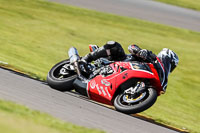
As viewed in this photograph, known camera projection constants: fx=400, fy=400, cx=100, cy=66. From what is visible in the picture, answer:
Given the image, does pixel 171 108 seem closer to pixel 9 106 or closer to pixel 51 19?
pixel 9 106

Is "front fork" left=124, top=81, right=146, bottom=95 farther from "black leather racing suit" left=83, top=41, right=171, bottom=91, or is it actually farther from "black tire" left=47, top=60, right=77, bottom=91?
"black tire" left=47, top=60, right=77, bottom=91

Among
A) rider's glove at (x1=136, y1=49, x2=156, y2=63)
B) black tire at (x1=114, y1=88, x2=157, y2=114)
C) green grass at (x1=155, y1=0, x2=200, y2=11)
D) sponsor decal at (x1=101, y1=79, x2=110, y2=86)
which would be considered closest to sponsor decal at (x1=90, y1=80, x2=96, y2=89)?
sponsor decal at (x1=101, y1=79, x2=110, y2=86)

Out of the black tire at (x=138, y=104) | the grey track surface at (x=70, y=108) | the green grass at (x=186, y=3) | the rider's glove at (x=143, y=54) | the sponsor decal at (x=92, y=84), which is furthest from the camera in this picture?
the green grass at (x=186, y=3)

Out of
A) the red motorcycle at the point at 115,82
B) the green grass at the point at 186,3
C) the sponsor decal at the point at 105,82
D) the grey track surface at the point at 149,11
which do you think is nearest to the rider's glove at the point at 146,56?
the red motorcycle at the point at 115,82

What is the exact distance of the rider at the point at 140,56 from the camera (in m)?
7.16

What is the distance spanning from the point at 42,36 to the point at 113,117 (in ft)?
29.1

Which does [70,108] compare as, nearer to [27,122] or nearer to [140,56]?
[140,56]

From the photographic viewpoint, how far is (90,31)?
17078mm

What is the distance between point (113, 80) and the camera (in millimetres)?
7234

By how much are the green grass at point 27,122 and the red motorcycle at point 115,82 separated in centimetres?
180

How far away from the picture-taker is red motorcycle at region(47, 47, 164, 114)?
22.2 feet

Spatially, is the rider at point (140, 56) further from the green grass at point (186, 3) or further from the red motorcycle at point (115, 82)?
the green grass at point (186, 3)

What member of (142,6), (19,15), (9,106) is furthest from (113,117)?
(142,6)

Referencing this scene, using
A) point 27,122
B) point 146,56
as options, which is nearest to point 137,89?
point 146,56
